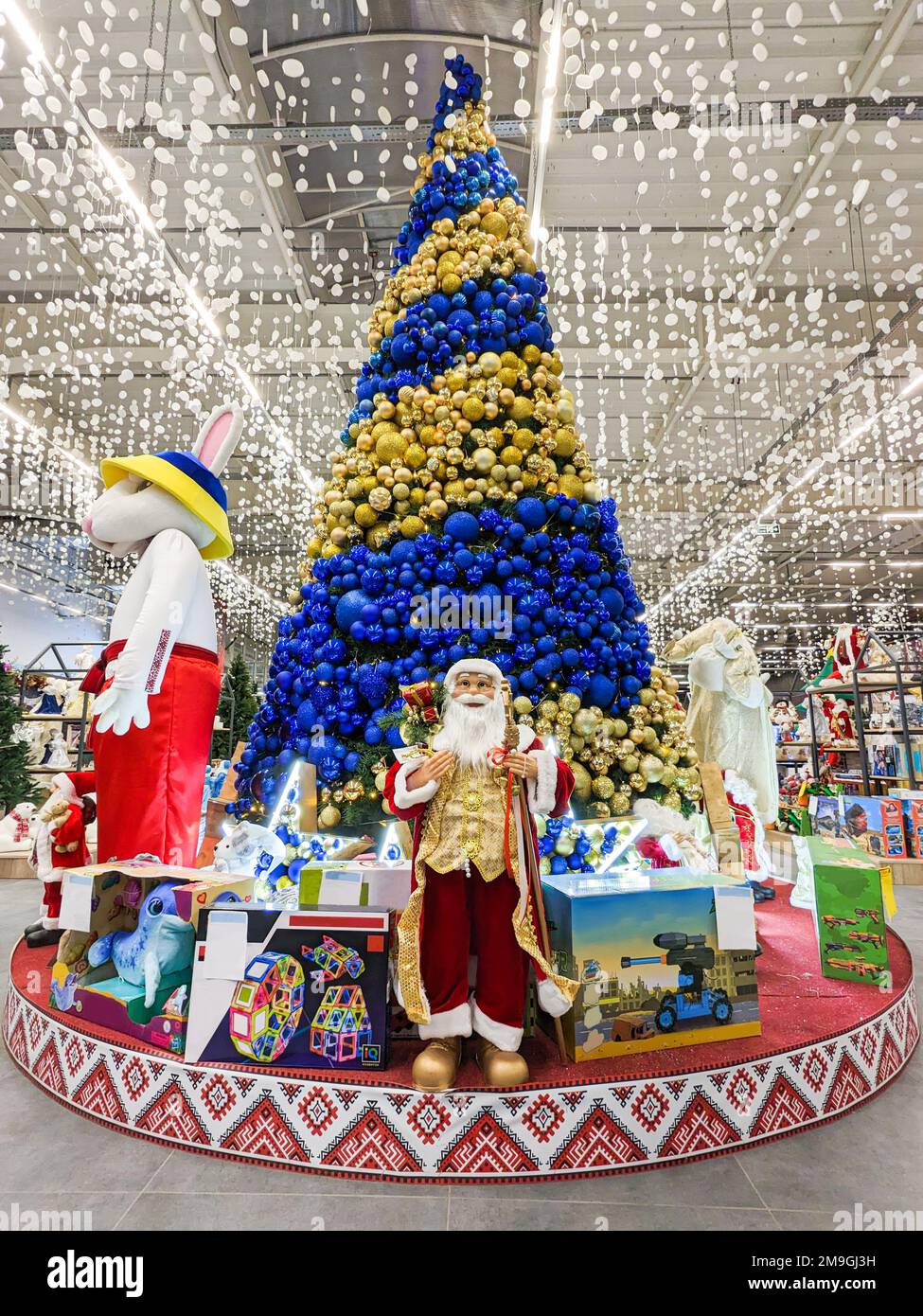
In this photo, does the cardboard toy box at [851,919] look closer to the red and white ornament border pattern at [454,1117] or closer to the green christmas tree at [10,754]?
the red and white ornament border pattern at [454,1117]

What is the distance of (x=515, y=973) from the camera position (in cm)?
188

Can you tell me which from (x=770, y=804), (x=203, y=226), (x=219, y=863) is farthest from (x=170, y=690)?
(x=203, y=226)

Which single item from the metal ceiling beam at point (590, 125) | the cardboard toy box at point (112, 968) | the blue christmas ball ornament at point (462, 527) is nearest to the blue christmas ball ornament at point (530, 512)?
the blue christmas ball ornament at point (462, 527)

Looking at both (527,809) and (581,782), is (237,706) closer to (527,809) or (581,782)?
(581,782)

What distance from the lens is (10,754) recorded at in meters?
7.05

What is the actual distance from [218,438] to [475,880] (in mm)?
2215

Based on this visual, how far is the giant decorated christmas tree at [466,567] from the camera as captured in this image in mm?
2844

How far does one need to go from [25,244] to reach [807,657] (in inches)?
683

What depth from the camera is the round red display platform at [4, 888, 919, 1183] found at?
160 cm

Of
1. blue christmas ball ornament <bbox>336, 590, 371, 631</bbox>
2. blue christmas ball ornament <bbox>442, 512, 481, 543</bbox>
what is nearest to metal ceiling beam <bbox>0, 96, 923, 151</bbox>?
blue christmas ball ornament <bbox>442, 512, 481, 543</bbox>

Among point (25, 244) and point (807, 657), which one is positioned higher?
point (25, 244)

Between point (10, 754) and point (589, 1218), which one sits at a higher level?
point (10, 754)

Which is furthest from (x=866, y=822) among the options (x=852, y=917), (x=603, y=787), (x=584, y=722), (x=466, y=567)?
(x=466, y=567)

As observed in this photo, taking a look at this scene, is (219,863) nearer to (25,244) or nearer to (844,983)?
(844,983)
